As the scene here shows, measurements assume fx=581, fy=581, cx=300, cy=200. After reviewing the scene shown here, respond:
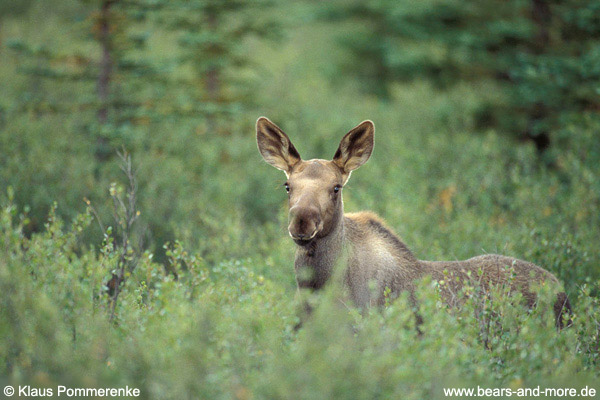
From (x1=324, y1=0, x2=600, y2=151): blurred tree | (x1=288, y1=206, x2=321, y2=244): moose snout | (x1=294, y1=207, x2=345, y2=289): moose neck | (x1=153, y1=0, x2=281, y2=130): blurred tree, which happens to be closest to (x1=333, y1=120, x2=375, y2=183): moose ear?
(x1=294, y1=207, x2=345, y2=289): moose neck

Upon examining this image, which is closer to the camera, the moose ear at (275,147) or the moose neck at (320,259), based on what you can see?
the moose neck at (320,259)

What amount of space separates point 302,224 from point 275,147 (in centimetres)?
141

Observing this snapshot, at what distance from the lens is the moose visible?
5000 millimetres

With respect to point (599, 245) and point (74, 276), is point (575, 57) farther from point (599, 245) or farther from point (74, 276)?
point (74, 276)

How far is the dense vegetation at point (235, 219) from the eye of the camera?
3590mm

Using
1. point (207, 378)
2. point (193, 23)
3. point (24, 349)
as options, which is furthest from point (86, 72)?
point (207, 378)

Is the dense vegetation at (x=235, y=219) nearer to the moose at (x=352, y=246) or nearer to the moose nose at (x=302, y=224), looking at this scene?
the moose at (x=352, y=246)

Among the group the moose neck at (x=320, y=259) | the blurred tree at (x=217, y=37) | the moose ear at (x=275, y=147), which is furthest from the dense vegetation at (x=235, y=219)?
→ the moose ear at (x=275, y=147)

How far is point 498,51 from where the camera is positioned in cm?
1531

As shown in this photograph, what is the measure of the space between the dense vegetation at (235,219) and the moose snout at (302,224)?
0.56 metres

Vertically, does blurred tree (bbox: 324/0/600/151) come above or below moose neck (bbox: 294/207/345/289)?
above

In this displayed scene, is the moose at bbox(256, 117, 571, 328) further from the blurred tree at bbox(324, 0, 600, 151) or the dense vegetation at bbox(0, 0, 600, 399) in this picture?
the blurred tree at bbox(324, 0, 600, 151)

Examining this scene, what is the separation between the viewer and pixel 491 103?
1549 centimetres

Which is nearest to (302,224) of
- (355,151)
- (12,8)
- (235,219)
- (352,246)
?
(352,246)
